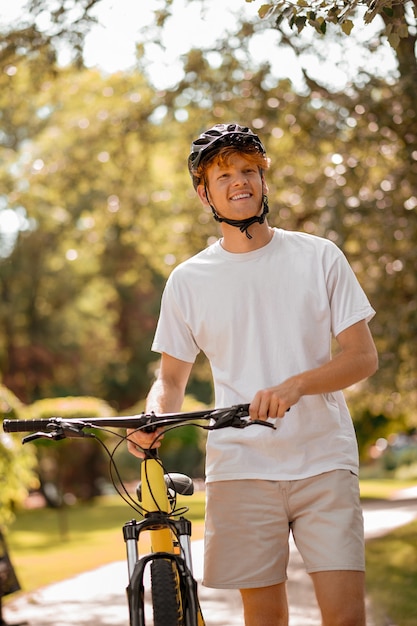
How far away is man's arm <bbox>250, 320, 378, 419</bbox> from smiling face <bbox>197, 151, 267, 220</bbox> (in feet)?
1.85

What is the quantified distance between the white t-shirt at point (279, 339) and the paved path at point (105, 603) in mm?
4116

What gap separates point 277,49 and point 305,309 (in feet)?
25.8

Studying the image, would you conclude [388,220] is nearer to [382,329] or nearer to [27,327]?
[382,329]

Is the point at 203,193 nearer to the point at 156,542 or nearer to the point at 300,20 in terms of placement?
the point at 300,20

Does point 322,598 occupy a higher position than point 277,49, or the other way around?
point 277,49

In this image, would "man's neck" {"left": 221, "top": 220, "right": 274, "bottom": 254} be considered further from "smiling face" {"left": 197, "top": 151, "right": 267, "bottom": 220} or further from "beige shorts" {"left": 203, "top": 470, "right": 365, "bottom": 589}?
"beige shorts" {"left": 203, "top": 470, "right": 365, "bottom": 589}

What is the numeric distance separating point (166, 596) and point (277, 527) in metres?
0.61

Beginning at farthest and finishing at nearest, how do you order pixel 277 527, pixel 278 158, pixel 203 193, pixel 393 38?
1. pixel 278 158
2. pixel 393 38
3. pixel 203 193
4. pixel 277 527

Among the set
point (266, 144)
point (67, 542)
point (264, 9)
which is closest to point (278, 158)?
point (266, 144)

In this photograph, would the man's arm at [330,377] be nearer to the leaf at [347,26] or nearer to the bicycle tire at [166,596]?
the bicycle tire at [166,596]

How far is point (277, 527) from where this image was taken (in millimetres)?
3645

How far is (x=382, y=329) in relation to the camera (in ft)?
36.9

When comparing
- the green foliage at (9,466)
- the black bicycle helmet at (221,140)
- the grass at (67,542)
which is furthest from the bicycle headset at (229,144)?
the green foliage at (9,466)

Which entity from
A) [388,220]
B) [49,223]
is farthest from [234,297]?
[49,223]
